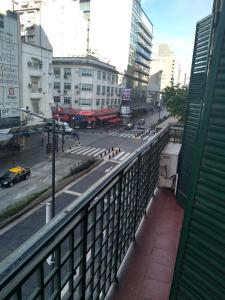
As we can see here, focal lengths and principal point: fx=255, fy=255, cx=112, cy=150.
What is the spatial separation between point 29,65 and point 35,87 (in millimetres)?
3194

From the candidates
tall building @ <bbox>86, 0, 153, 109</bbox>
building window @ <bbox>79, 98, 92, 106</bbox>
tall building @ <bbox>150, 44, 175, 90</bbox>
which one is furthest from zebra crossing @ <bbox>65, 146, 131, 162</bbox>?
tall building @ <bbox>150, 44, 175, 90</bbox>

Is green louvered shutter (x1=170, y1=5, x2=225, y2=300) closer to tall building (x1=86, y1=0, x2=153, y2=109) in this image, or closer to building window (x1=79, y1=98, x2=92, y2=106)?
building window (x1=79, y1=98, x2=92, y2=106)

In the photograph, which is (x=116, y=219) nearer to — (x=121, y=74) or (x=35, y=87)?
(x=35, y=87)

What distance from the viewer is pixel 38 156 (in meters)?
32.7

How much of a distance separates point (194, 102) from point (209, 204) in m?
5.35

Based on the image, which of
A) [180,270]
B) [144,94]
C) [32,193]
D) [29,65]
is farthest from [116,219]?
[144,94]

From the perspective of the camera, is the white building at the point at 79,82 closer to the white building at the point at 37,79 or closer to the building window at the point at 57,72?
the building window at the point at 57,72

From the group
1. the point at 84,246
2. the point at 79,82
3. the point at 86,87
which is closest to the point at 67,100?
the point at 79,82

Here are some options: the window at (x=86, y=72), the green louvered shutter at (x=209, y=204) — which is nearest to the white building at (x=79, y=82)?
the window at (x=86, y=72)

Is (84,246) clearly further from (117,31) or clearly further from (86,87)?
(117,31)

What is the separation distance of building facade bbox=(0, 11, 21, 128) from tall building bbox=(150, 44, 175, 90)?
118 meters

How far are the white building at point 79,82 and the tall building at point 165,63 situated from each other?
93845mm

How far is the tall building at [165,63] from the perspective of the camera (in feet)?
479

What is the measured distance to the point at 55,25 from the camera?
51844 millimetres
